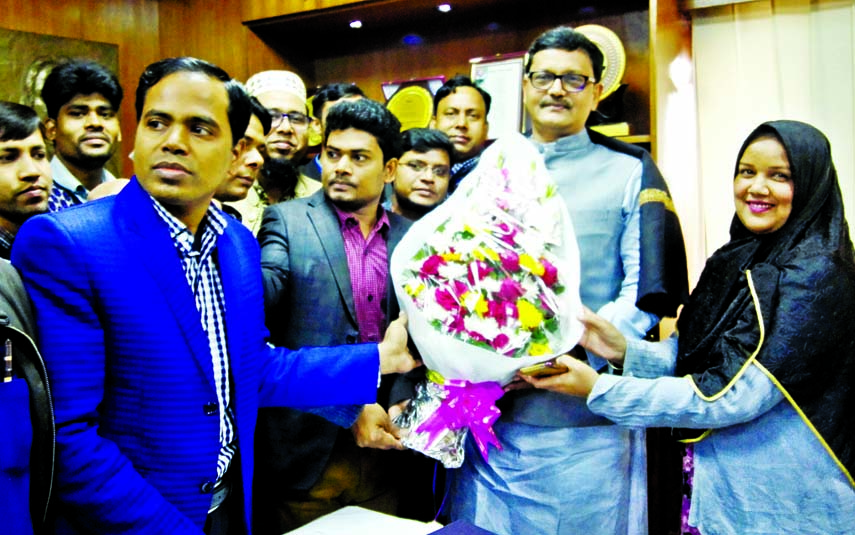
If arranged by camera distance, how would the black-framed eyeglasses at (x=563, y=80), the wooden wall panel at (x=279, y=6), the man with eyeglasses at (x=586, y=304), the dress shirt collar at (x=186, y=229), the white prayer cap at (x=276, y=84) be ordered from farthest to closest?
the wooden wall panel at (x=279, y=6) → the white prayer cap at (x=276, y=84) → the black-framed eyeglasses at (x=563, y=80) → the man with eyeglasses at (x=586, y=304) → the dress shirt collar at (x=186, y=229)

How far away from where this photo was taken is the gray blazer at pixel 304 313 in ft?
5.74

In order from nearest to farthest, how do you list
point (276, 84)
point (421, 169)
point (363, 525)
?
point (363, 525) < point (421, 169) < point (276, 84)

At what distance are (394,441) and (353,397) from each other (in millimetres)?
219

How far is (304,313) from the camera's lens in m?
1.75

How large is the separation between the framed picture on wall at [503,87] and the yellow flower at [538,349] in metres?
1.54

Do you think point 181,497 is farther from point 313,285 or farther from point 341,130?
point 341,130

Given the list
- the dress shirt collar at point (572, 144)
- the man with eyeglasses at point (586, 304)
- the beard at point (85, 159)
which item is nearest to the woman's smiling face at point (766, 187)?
the man with eyeglasses at point (586, 304)

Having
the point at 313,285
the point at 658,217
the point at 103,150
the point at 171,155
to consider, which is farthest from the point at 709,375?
the point at 103,150

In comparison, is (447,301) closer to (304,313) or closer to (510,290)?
(510,290)

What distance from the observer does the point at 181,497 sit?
1187mm

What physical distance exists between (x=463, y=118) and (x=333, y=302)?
1.20 metres

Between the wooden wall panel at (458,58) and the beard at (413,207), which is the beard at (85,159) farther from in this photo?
the wooden wall panel at (458,58)

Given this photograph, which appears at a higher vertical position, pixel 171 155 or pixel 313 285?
pixel 171 155

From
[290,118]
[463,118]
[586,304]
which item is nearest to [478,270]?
[586,304]
